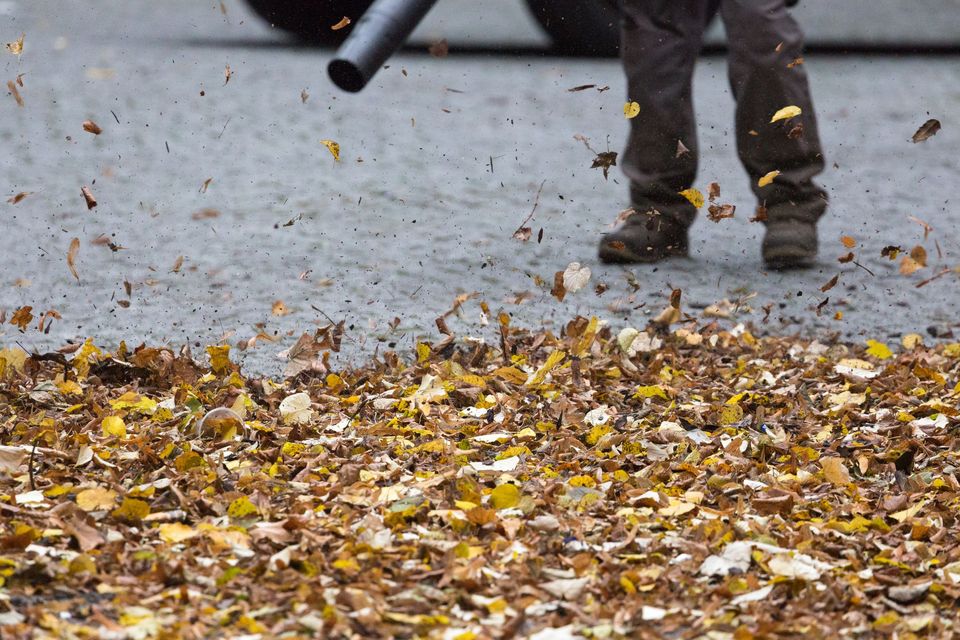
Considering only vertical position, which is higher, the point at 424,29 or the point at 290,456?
the point at 290,456

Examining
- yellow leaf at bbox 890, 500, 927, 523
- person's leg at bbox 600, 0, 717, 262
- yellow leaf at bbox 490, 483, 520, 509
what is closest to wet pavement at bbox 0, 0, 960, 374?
person's leg at bbox 600, 0, 717, 262

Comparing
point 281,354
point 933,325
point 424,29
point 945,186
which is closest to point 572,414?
point 281,354

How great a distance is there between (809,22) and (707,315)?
659 cm

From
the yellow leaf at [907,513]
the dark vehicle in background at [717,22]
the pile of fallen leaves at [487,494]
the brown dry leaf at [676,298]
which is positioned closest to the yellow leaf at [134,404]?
the pile of fallen leaves at [487,494]

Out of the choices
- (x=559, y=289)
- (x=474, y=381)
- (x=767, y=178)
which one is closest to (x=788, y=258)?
(x=767, y=178)

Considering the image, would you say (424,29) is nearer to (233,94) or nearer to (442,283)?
(233,94)

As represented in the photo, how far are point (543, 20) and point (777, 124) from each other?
168 inches

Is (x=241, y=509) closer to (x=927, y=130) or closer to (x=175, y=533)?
(x=175, y=533)

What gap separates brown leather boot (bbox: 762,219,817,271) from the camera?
421 centimetres

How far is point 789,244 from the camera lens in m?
4.21

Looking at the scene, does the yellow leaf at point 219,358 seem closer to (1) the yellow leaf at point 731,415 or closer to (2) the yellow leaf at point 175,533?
(2) the yellow leaf at point 175,533

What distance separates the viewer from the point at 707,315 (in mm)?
3828

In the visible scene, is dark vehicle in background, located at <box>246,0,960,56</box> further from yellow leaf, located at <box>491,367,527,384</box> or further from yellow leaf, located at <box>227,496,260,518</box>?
yellow leaf, located at <box>227,496,260,518</box>

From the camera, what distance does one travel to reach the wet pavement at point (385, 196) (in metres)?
3.93
